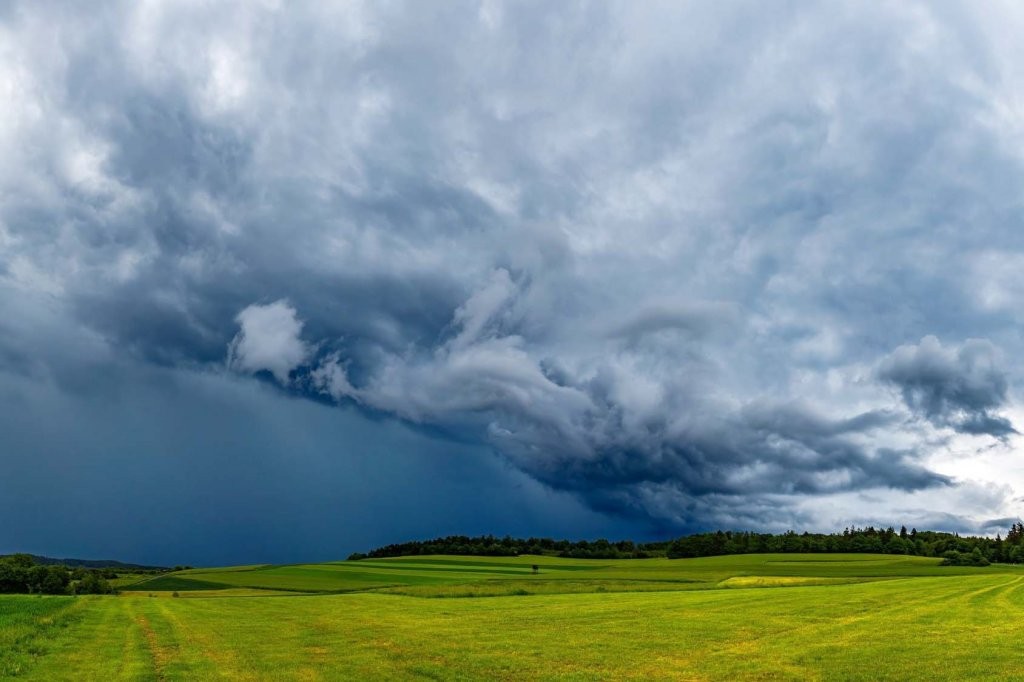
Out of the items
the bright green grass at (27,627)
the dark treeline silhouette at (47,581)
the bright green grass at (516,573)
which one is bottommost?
the bright green grass at (516,573)

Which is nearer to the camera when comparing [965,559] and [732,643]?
[732,643]

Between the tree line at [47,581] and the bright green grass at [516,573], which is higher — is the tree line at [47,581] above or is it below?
above

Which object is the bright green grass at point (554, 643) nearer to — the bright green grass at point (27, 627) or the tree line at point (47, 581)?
the bright green grass at point (27, 627)

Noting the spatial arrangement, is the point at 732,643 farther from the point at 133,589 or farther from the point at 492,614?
the point at 133,589

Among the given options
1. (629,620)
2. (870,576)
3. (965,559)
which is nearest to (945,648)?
(629,620)

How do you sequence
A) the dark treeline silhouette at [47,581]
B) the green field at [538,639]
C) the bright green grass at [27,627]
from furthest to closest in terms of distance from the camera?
the dark treeline silhouette at [47,581] < the bright green grass at [27,627] < the green field at [538,639]

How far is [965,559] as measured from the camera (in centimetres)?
17050

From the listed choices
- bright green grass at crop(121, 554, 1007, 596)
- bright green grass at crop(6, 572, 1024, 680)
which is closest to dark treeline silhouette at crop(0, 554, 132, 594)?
bright green grass at crop(121, 554, 1007, 596)

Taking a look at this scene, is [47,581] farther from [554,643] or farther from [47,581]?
[554,643]

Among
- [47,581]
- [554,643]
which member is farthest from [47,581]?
[554,643]

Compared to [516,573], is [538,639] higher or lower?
higher

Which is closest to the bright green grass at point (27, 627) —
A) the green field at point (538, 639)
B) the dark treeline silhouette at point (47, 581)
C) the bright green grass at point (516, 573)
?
the green field at point (538, 639)

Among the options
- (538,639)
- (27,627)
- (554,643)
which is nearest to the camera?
(554,643)

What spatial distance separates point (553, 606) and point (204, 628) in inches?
1089
